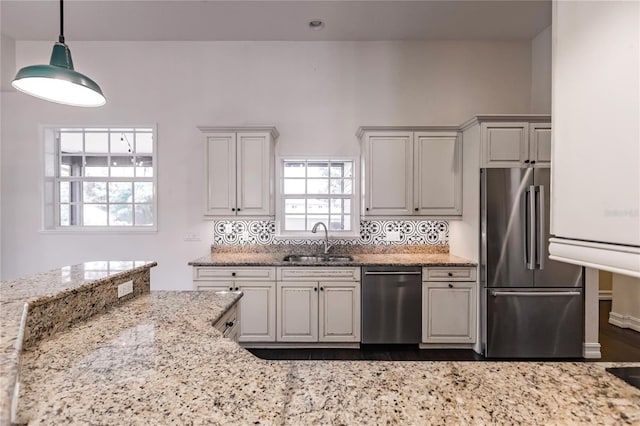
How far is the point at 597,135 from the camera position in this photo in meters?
0.84

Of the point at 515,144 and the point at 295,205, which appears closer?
the point at 515,144

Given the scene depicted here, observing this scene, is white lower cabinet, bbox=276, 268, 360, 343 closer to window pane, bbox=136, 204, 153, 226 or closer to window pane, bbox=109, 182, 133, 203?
window pane, bbox=136, 204, 153, 226

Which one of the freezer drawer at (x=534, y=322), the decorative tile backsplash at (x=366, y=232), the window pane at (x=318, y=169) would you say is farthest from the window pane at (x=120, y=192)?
the freezer drawer at (x=534, y=322)

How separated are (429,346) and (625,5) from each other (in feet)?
10.4

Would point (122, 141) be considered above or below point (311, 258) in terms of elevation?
above

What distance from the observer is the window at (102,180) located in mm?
3930

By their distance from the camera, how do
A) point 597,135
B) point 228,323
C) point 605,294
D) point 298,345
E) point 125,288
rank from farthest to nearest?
point 605,294 → point 298,345 → point 228,323 → point 125,288 → point 597,135

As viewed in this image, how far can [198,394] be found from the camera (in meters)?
0.89

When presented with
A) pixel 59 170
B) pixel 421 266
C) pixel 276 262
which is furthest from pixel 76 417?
pixel 59 170

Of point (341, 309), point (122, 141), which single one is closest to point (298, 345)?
point (341, 309)

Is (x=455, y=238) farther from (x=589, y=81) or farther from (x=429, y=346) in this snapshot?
(x=589, y=81)

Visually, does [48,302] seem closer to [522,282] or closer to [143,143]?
[143,143]

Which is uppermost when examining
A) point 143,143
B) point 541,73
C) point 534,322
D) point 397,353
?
point 541,73

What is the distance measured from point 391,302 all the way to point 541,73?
3099 mm
